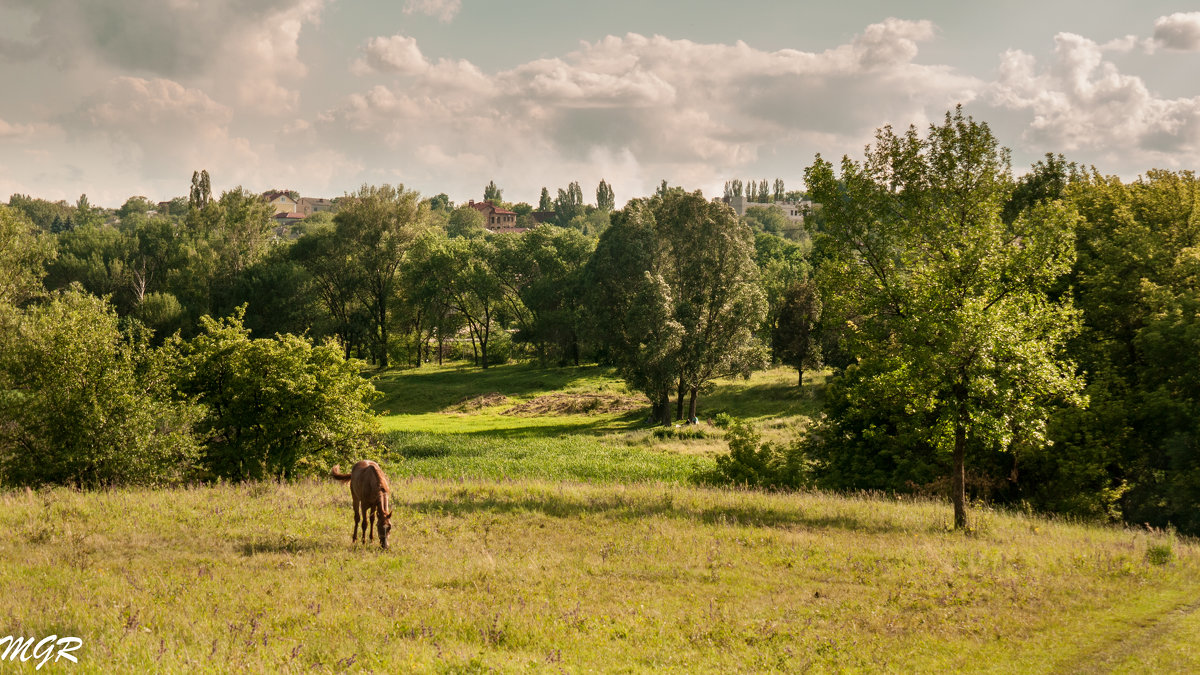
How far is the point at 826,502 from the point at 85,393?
82.2ft

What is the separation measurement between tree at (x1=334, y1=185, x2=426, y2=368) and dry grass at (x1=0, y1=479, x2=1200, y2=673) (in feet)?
223

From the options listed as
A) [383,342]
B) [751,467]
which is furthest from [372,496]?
[383,342]

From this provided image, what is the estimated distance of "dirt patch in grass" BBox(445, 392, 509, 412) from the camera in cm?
6975

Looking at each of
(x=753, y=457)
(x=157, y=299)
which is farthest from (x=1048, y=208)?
(x=157, y=299)

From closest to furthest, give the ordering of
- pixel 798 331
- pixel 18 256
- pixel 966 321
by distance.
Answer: pixel 966 321
pixel 18 256
pixel 798 331

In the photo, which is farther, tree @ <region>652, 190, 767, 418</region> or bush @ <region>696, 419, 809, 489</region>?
tree @ <region>652, 190, 767, 418</region>

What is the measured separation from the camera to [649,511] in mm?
20234

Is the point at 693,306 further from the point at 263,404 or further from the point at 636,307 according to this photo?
the point at 263,404

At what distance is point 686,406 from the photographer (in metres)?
64.8

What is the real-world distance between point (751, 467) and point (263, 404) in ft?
65.7

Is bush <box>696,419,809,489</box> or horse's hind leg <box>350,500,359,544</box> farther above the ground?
horse's hind leg <box>350,500,359,544</box>

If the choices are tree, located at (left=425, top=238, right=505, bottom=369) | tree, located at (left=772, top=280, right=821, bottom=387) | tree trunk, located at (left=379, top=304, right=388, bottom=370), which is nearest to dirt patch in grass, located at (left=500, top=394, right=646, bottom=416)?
tree, located at (left=772, top=280, right=821, bottom=387)

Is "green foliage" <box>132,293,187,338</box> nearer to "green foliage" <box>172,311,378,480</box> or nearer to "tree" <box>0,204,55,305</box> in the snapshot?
"tree" <box>0,204,55,305</box>

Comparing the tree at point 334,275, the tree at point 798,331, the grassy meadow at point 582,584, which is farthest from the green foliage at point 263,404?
the tree at point 334,275
